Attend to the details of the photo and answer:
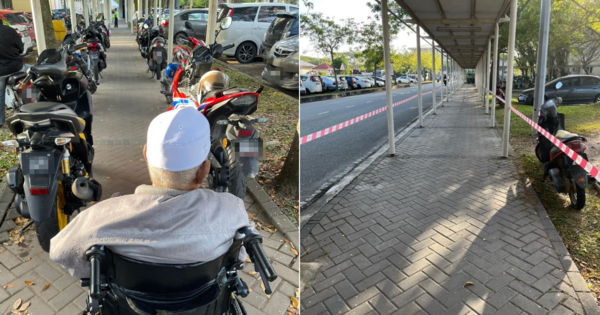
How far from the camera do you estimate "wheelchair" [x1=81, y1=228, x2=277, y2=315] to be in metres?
1.45

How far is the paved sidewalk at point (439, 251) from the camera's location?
3105mm

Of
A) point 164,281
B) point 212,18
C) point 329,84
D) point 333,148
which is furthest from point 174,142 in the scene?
point 329,84

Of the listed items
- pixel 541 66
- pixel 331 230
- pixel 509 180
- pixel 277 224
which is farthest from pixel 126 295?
pixel 541 66

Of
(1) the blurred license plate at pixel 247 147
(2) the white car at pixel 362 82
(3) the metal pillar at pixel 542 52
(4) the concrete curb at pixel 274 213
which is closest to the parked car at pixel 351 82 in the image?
(2) the white car at pixel 362 82

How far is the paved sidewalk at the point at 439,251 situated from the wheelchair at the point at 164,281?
5.51ft

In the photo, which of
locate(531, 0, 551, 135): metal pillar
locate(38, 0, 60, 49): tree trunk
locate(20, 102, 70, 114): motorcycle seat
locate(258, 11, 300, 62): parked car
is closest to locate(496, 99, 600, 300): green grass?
locate(531, 0, 551, 135): metal pillar

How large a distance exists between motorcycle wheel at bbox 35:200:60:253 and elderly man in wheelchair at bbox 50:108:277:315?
1.82 m

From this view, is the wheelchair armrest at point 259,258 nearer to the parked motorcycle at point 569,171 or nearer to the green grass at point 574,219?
the green grass at point 574,219

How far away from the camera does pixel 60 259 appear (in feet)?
5.01

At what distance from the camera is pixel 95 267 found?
137 cm

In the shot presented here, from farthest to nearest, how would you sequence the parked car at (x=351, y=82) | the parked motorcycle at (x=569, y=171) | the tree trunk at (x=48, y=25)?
the parked car at (x=351, y=82), the tree trunk at (x=48, y=25), the parked motorcycle at (x=569, y=171)

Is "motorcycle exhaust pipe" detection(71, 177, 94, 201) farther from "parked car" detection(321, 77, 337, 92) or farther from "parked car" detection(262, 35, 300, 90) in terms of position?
"parked car" detection(321, 77, 337, 92)

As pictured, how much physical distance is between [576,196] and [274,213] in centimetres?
341

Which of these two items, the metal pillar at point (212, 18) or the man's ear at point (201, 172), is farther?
the metal pillar at point (212, 18)
